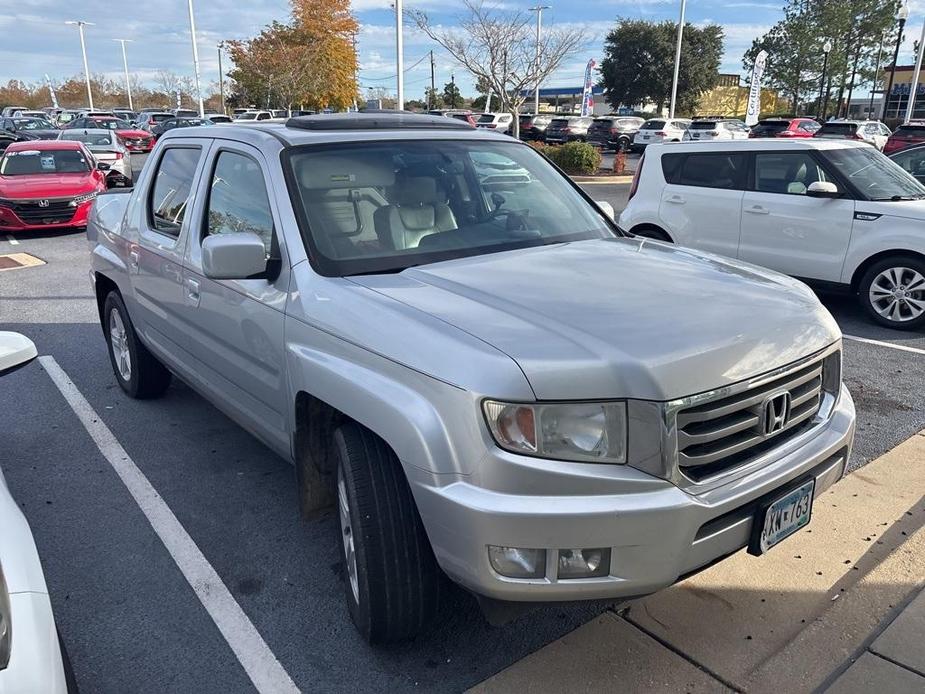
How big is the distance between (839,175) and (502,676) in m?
6.29

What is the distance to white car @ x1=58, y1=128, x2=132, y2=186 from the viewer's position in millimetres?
17438

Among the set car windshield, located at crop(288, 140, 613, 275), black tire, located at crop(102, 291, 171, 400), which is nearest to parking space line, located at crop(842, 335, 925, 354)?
car windshield, located at crop(288, 140, 613, 275)

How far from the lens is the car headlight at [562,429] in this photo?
7.10 ft

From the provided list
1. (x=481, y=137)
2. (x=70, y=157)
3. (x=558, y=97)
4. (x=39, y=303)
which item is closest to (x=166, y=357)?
(x=481, y=137)

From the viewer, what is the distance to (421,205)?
3410 mm

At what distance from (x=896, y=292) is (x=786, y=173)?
1.56m

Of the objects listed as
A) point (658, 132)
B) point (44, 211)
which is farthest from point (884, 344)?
point (658, 132)

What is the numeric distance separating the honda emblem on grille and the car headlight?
587 millimetres

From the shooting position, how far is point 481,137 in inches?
157

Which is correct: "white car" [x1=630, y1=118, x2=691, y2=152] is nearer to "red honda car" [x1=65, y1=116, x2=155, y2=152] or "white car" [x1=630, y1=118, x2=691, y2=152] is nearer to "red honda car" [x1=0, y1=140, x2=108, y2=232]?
"red honda car" [x1=65, y1=116, x2=155, y2=152]

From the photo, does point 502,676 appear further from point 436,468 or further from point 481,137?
point 481,137

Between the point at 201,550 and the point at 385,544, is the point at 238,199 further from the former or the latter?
the point at 385,544

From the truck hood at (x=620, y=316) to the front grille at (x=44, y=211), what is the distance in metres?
11.7

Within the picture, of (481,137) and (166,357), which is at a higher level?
(481,137)
